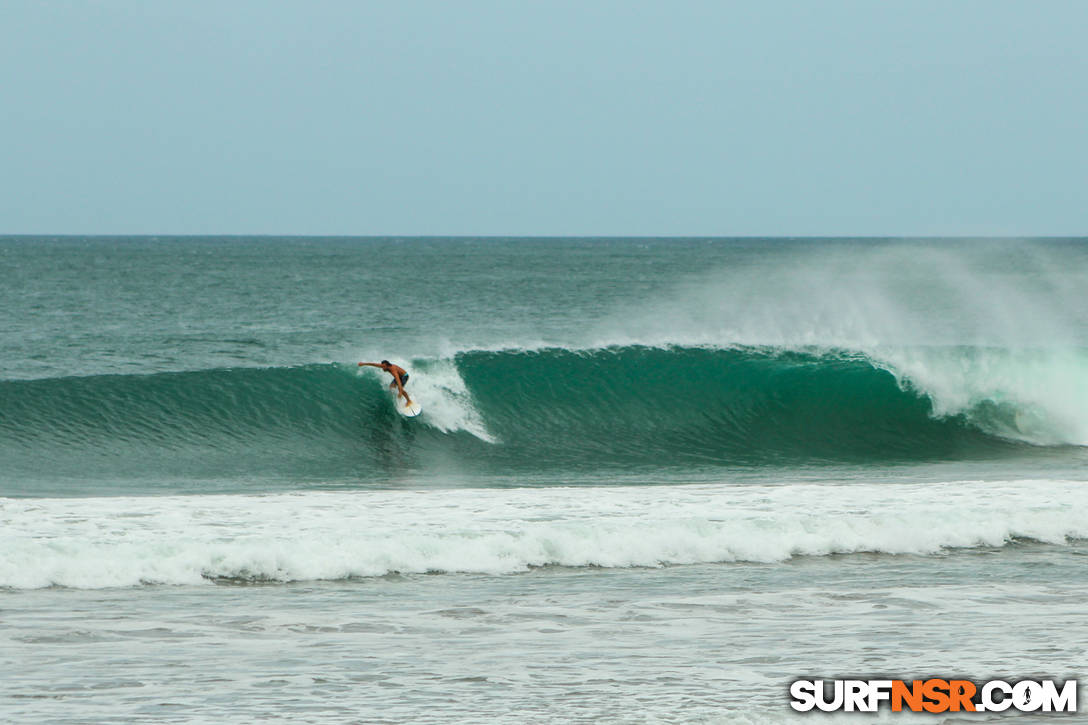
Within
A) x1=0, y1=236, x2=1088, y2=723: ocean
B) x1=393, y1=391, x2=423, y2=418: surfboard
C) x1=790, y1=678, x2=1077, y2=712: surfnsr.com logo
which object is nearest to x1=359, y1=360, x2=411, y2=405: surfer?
x1=393, y1=391, x2=423, y2=418: surfboard

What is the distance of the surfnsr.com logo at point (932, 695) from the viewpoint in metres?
5.30

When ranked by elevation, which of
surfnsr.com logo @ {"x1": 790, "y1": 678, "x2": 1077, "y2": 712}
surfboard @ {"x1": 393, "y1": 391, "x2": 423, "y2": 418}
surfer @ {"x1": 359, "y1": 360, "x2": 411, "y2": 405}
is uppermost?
surfer @ {"x1": 359, "y1": 360, "x2": 411, "y2": 405}

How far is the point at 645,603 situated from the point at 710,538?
5.67 feet

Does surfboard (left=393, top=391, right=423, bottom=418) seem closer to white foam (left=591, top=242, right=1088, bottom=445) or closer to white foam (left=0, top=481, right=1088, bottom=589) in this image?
Result: white foam (left=591, top=242, right=1088, bottom=445)

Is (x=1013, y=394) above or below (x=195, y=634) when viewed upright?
above

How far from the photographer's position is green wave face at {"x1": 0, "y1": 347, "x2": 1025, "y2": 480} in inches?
560

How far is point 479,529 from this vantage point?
9.16 meters

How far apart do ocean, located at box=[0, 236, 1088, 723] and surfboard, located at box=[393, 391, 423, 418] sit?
16 cm

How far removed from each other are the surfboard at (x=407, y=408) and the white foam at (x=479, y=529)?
4.73m

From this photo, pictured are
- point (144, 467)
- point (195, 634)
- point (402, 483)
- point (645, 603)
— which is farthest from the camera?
point (144, 467)

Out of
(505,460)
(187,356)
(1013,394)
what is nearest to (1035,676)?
(505,460)

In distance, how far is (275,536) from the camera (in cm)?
880

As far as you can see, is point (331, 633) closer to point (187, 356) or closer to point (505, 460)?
point (505, 460)

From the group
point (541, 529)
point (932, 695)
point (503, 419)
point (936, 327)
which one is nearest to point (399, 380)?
point (503, 419)
